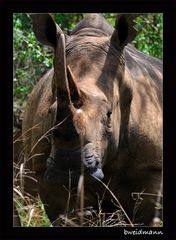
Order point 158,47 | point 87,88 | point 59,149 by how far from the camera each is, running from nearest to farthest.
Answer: point 59,149 → point 87,88 → point 158,47

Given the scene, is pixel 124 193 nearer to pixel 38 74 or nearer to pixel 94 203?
pixel 94 203

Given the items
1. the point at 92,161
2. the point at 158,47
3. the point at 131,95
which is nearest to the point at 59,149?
the point at 92,161

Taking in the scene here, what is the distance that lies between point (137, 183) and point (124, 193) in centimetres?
13

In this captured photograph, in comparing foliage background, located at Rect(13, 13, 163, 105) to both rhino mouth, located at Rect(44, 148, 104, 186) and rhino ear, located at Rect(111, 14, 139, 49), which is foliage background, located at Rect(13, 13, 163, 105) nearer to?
rhino ear, located at Rect(111, 14, 139, 49)

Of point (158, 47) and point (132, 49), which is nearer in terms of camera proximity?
point (132, 49)

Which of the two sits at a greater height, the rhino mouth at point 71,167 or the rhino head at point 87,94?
the rhino head at point 87,94

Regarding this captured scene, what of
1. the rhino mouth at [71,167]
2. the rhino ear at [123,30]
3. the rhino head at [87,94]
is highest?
the rhino ear at [123,30]

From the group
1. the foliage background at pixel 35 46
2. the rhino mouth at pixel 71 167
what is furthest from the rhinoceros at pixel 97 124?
the foliage background at pixel 35 46

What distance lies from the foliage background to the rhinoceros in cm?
229

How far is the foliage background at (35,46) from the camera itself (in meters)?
9.20

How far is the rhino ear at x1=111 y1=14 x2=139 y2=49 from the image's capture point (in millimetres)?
6078

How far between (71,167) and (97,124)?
42 cm

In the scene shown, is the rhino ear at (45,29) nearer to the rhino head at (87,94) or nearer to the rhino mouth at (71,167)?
the rhino head at (87,94)

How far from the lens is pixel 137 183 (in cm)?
633
